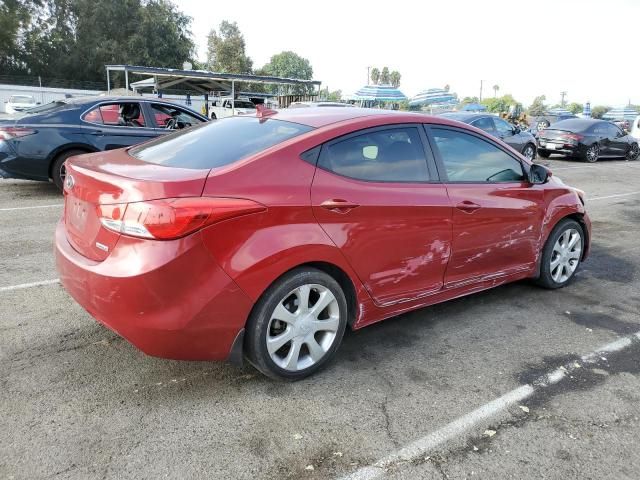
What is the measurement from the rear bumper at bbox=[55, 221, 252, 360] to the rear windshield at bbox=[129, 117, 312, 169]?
24.1 inches

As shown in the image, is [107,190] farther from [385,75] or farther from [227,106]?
[385,75]

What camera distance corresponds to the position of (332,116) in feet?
11.4

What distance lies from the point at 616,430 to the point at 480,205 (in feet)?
5.59

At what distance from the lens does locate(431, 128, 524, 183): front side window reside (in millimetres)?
3789

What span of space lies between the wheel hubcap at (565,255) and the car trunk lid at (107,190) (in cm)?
345

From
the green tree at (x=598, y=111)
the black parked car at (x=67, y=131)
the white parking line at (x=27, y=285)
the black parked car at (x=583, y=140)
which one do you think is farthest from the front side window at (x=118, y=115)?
the green tree at (x=598, y=111)

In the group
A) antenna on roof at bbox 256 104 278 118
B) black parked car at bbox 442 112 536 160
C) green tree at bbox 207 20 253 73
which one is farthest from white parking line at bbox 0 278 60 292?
green tree at bbox 207 20 253 73

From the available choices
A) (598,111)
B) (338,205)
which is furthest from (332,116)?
(598,111)

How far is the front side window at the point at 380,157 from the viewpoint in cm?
317

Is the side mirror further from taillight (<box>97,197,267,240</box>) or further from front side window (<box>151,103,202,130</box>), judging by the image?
front side window (<box>151,103,202,130</box>)

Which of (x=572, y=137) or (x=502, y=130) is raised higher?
(x=502, y=130)

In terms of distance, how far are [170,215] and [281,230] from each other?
1.95 feet

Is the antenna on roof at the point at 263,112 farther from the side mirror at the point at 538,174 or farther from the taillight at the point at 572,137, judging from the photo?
the taillight at the point at 572,137

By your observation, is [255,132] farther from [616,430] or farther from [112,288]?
[616,430]
